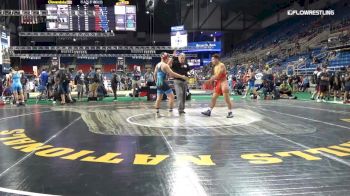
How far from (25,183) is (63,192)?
54 cm

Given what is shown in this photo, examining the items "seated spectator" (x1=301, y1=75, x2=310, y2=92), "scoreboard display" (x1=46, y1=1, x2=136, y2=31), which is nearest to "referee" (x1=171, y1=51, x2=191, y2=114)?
"scoreboard display" (x1=46, y1=1, x2=136, y2=31)

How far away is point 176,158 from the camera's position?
15.5 feet

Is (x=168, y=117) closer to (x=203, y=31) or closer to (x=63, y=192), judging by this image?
(x=63, y=192)

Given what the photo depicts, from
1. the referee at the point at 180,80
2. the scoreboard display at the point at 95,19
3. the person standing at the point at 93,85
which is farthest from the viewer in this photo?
the scoreboard display at the point at 95,19

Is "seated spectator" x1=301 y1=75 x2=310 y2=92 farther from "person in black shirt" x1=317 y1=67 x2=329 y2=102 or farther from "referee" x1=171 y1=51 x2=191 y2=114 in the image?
"referee" x1=171 y1=51 x2=191 y2=114

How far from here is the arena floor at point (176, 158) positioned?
3.56 meters

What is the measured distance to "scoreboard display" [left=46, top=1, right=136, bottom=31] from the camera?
2117cm

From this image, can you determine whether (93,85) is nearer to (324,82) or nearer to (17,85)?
(17,85)

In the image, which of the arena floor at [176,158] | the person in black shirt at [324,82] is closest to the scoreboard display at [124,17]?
the person in black shirt at [324,82]

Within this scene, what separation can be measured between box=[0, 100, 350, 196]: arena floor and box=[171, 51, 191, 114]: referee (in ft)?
5.25

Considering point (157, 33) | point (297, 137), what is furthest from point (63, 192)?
point (157, 33)

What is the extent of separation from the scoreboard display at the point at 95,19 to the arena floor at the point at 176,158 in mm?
14309

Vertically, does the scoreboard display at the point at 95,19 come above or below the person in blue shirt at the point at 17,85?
above

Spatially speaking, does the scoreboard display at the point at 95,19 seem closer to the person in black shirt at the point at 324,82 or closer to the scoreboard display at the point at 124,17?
the scoreboard display at the point at 124,17
